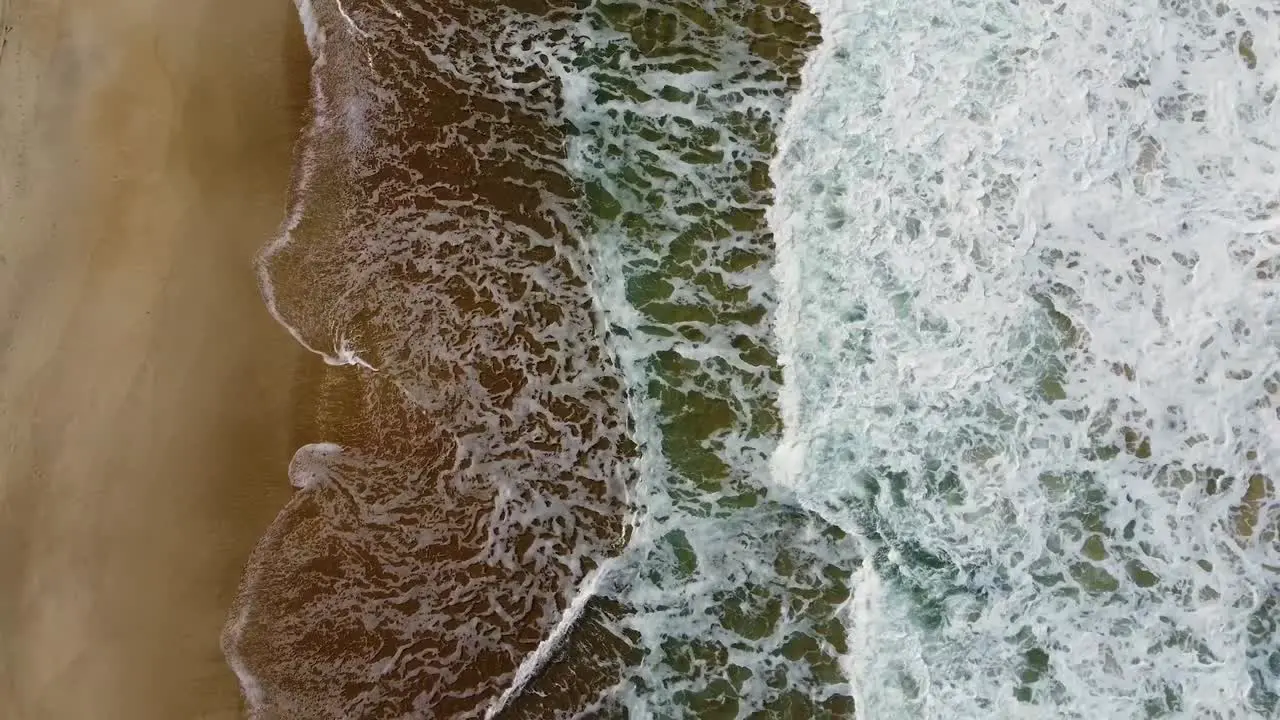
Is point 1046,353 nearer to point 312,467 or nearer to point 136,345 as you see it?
point 312,467

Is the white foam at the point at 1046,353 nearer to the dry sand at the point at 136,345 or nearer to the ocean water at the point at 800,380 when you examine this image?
the ocean water at the point at 800,380

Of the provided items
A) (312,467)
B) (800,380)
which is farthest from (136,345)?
(800,380)

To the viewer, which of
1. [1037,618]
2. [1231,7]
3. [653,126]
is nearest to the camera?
[1037,618]

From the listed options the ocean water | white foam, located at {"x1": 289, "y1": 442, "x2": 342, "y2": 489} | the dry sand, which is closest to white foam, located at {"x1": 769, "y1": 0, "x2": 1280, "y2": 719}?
the ocean water

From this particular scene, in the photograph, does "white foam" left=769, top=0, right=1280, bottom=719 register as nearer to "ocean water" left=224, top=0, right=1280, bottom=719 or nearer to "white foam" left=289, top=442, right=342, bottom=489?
"ocean water" left=224, top=0, right=1280, bottom=719

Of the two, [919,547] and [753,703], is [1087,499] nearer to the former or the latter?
[919,547]

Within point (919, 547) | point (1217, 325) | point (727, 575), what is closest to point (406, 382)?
point (727, 575)

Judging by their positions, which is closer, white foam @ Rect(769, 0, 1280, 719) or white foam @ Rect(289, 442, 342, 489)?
white foam @ Rect(769, 0, 1280, 719)
